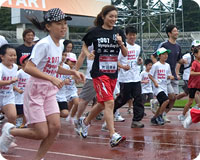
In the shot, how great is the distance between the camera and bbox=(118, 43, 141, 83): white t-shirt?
8711 millimetres

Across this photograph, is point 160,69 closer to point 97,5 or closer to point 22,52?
point 22,52

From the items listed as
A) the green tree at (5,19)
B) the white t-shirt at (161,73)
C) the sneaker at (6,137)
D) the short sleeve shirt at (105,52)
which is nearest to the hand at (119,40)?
the short sleeve shirt at (105,52)

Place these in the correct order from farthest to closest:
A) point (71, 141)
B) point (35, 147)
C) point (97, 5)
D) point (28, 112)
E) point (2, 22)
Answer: point (2, 22) < point (97, 5) < point (71, 141) < point (35, 147) < point (28, 112)

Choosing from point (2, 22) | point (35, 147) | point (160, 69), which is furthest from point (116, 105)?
point (2, 22)

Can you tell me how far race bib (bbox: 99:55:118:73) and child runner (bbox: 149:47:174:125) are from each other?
272 cm

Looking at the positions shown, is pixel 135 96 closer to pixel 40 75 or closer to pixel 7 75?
pixel 7 75

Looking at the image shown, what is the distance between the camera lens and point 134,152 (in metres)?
5.92

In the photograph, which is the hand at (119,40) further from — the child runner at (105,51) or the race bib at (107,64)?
the race bib at (107,64)

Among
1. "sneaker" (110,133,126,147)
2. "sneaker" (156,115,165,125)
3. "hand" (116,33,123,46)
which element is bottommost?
"sneaker" (156,115,165,125)

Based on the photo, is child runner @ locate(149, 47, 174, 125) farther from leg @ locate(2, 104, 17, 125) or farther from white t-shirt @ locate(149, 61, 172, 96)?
leg @ locate(2, 104, 17, 125)

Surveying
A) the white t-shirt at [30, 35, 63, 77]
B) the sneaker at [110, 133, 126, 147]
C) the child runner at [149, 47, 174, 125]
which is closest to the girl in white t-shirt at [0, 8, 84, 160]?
the white t-shirt at [30, 35, 63, 77]

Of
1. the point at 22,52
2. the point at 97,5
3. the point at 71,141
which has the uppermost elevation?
the point at 97,5

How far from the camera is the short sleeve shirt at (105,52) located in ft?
21.9

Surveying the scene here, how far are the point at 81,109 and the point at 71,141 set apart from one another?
4.05 ft
